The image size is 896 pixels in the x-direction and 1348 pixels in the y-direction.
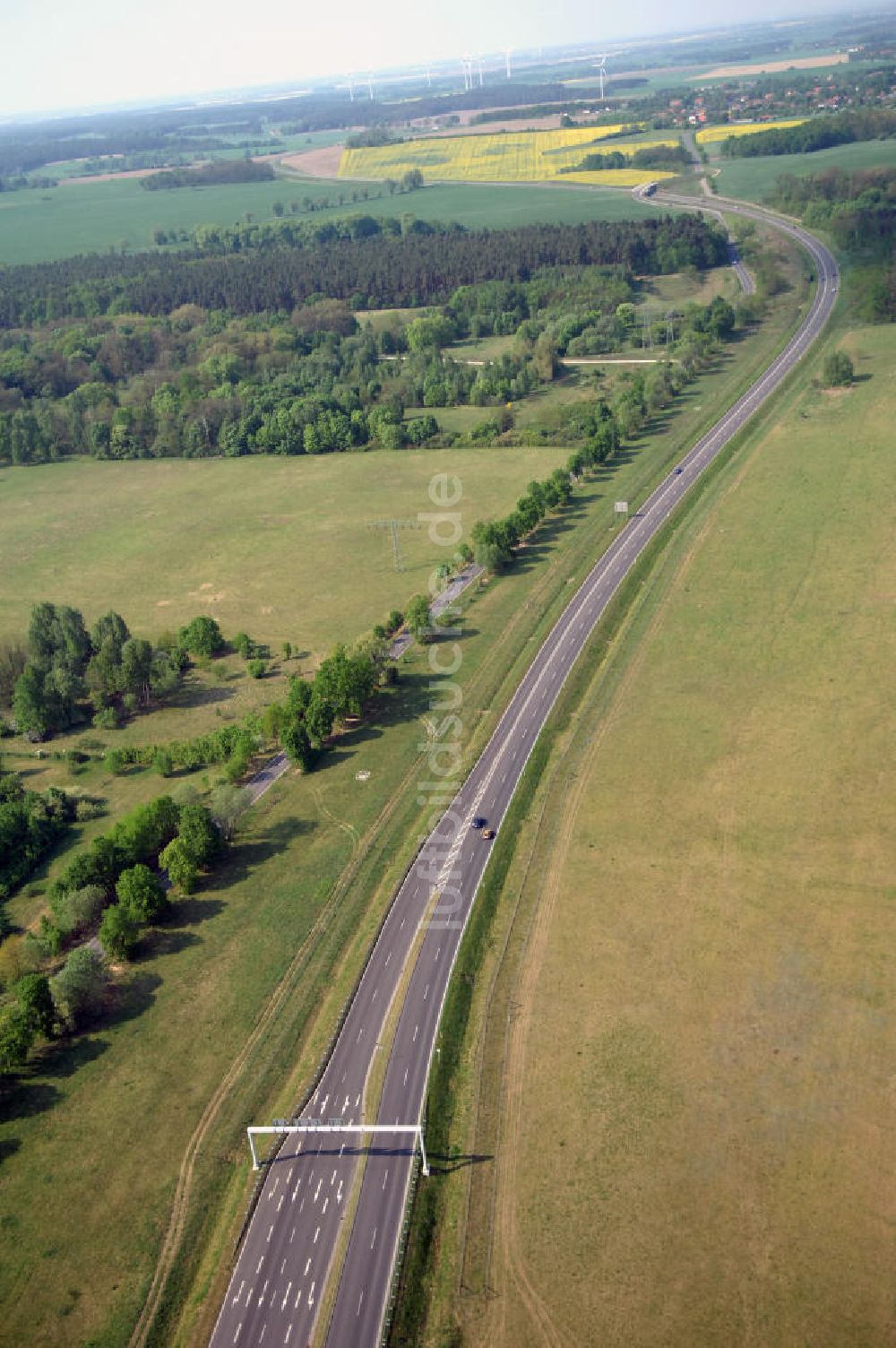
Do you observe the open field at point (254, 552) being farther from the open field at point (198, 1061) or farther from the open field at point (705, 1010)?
the open field at point (705, 1010)

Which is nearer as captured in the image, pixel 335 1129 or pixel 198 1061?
pixel 335 1129

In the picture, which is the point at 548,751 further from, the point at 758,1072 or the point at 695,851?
the point at 758,1072

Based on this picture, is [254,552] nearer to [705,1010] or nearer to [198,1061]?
[198,1061]

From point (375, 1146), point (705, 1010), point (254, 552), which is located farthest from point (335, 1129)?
point (254, 552)

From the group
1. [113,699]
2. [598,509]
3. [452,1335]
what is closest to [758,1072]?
[452,1335]

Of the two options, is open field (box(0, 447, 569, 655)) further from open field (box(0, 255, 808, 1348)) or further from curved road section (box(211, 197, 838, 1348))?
curved road section (box(211, 197, 838, 1348))

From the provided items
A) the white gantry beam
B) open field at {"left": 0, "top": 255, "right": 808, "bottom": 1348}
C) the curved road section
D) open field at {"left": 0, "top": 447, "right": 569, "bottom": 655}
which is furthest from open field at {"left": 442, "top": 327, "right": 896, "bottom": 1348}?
open field at {"left": 0, "top": 447, "right": 569, "bottom": 655}
